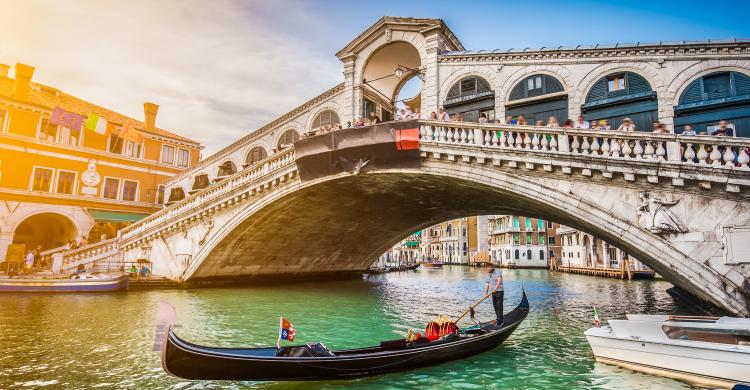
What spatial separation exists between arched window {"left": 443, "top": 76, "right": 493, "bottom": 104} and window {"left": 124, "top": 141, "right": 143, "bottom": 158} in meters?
20.8

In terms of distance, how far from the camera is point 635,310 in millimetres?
13953

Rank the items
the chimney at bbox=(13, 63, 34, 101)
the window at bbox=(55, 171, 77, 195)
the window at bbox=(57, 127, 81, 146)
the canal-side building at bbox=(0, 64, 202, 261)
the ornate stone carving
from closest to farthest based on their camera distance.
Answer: the ornate stone carving < the canal-side building at bbox=(0, 64, 202, 261) < the chimney at bbox=(13, 63, 34, 101) < the window at bbox=(55, 171, 77, 195) < the window at bbox=(57, 127, 81, 146)

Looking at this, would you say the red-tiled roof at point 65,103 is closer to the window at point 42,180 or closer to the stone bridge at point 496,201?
the window at point 42,180

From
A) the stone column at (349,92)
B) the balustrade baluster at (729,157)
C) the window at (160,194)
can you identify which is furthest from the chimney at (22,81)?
the balustrade baluster at (729,157)

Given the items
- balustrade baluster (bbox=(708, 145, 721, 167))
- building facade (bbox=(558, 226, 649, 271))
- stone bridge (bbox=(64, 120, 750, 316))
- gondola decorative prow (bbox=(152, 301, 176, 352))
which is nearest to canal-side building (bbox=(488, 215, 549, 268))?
building facade (bbox=(558, 226, 649, 271))

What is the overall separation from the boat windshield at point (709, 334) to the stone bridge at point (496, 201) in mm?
2736

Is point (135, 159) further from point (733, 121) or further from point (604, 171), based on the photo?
point (733, 121)

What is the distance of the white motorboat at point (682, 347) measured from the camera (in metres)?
5.86

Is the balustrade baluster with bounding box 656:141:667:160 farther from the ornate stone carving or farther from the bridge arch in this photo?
the bridge arch

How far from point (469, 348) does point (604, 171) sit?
565 cm

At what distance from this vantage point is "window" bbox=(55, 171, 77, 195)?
22.2 metres

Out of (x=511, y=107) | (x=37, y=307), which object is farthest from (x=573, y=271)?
(x=37, y=307)

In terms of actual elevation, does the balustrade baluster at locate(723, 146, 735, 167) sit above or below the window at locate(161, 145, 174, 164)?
below

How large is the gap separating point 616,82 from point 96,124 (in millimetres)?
24955
